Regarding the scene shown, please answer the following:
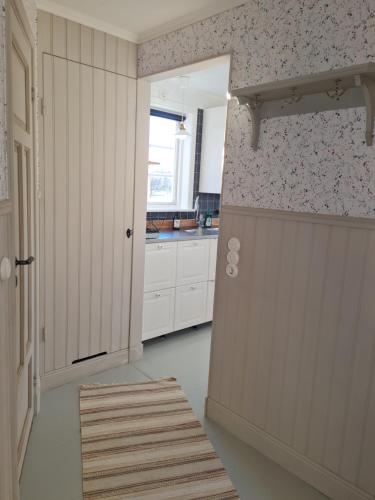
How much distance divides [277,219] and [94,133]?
1405mm

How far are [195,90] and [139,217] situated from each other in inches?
77.2

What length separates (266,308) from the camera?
6.80 feet

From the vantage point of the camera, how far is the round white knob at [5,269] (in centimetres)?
123

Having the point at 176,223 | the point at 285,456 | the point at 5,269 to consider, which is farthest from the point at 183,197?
the point at 5,269

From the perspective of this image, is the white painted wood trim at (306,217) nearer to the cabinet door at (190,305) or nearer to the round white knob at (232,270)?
the round white knob at (232,270)

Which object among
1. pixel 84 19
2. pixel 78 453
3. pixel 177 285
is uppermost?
pixel 84 19

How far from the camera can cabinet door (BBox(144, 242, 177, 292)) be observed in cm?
327

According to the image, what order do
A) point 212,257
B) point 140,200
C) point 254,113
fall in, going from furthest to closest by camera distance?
point 212,257 < point 140,200 < point 254,113

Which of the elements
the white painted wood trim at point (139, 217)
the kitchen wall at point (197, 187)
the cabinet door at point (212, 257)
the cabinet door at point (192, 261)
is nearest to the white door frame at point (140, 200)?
the white painted wood trim at point (139, 217)

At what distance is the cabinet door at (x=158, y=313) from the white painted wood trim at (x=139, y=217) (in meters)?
0.15

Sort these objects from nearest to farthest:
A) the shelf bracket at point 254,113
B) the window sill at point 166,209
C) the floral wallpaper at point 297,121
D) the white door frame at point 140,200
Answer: the floral wallpaper at point 297,121
the shelf bracket at point 254,113
the white door frame at point 140,200
the window sill at point 166,209

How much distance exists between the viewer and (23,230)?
1.93 metres

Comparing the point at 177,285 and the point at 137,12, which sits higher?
the point at 137,12

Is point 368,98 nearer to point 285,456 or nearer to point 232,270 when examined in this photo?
point 232,270
